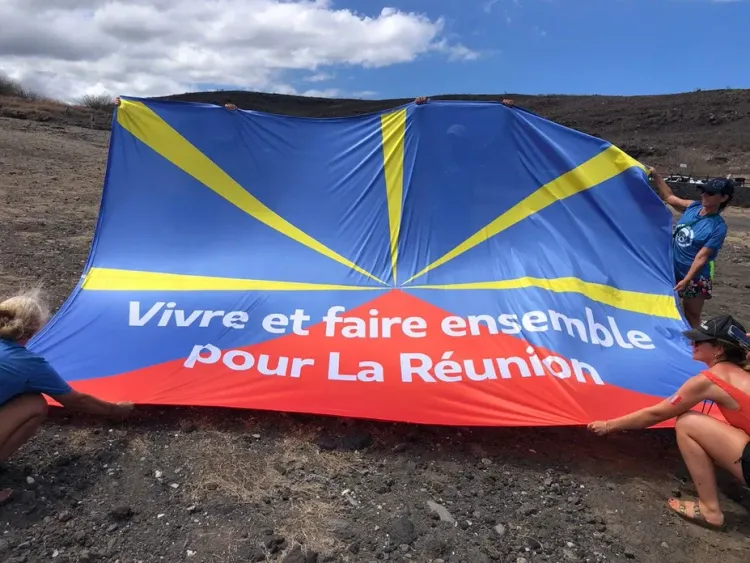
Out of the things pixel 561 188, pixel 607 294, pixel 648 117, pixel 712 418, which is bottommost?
pixel 712 418

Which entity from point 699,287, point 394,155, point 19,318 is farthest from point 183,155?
point 699,287

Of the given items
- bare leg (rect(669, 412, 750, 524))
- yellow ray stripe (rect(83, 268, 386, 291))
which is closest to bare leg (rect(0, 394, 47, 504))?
yellow ray stripe (rect(83, 268, 386, 291))

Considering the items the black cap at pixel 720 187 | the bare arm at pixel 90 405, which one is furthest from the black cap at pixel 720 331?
the bare arm at pixel 90 405

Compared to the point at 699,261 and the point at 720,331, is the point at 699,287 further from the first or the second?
the point at 720,331

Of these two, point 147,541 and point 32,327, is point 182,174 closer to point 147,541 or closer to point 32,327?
point 32,327

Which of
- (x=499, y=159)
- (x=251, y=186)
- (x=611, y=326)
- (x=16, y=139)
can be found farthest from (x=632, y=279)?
(x=16, y=139)

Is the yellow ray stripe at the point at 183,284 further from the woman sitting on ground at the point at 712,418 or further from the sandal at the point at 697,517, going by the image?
the sandal at the point at 697,517

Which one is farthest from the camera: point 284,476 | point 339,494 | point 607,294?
point 607,294
